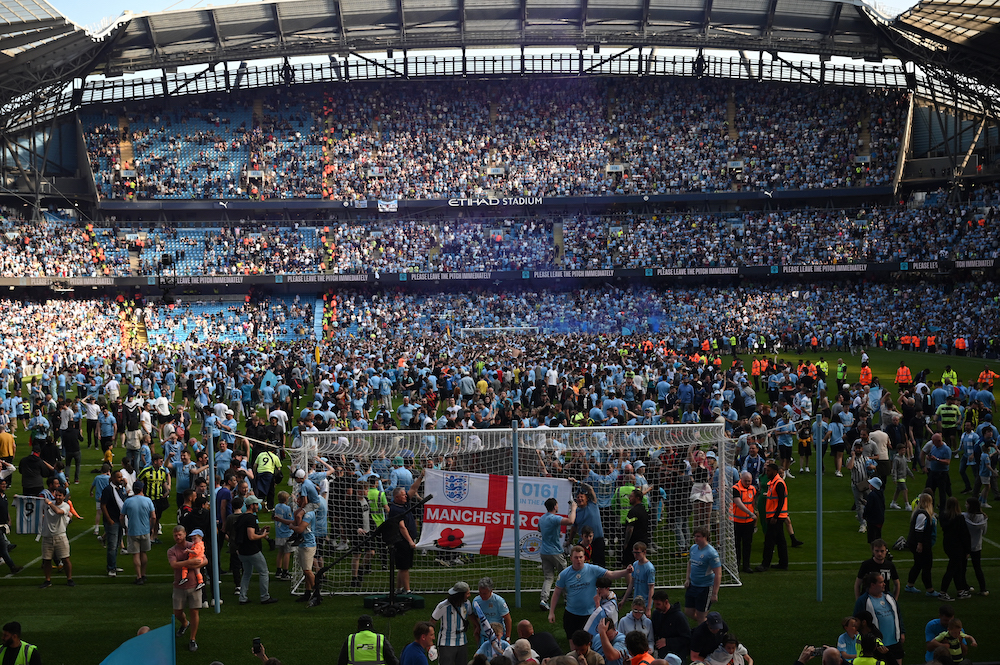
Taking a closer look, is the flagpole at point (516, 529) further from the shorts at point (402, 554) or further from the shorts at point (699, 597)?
the shorts at point (699, 597)

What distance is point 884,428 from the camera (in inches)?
636

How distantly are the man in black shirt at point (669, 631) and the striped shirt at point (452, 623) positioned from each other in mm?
1666

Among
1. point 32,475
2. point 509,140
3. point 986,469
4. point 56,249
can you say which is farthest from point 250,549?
point 509,140

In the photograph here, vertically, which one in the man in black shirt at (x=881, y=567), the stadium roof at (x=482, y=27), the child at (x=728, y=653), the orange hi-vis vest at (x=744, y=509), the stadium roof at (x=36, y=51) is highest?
the stadium roof at (x=482, y=27)

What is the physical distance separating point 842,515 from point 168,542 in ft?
36.4

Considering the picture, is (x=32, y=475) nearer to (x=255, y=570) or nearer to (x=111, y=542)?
(x=111, y=542)

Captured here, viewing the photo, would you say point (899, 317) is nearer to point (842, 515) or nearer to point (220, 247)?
point (842, 515)

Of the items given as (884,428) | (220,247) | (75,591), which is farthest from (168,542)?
(220,247)

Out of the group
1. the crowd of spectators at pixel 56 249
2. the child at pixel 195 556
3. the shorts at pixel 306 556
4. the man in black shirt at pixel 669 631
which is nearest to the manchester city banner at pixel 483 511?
the shorts at pixel 306 556

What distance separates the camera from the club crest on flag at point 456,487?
34.8ft

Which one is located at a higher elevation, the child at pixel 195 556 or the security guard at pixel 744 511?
the security guard at pixel 744 511

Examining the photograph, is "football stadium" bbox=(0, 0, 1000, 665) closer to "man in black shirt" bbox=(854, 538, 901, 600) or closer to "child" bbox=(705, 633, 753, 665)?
"man in black shirt" bbox=(854, 538, 901, 600)

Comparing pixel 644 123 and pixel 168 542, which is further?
pixel 644 123

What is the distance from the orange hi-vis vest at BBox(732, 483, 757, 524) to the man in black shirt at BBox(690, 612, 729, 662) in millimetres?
4324
